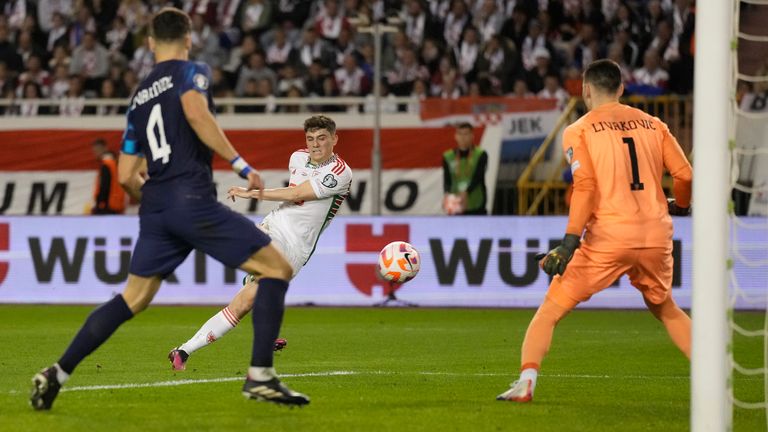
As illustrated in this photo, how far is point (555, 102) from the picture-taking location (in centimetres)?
1994

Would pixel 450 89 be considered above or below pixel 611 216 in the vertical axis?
above

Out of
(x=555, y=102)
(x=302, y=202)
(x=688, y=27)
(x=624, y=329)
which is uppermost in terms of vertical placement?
(x=688, y=27)

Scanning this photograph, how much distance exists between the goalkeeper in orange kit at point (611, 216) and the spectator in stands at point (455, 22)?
14.8 meters

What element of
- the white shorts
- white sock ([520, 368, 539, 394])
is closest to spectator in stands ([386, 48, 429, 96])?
the white shorts

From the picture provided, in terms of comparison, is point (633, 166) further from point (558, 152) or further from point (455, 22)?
point (455, 22)

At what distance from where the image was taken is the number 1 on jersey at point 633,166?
26.3 feet

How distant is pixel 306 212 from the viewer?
33.6 ft

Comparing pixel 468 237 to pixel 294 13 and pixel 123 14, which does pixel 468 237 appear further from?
pixel 123 14

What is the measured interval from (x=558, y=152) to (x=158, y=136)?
13.4m

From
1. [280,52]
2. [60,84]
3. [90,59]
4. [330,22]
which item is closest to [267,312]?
[280,52]

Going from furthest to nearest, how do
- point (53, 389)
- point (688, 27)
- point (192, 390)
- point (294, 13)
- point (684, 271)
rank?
point (294, 13) < point (688, 27) < point (684, 271) < point (192, 390) < point (53, 389)

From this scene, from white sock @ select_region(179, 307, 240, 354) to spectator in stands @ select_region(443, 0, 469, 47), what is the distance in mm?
13603

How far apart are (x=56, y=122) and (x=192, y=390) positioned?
45.8ft

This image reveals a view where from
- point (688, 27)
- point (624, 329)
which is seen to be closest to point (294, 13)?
point (688, 27)
